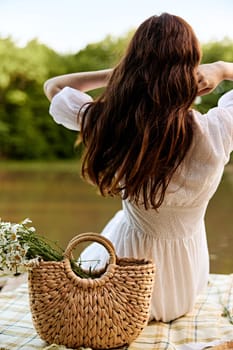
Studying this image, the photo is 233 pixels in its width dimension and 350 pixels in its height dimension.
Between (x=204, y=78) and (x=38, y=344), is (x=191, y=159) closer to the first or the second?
(x=204, y=78)

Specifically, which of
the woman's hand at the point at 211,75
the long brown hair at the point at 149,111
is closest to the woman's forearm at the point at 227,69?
the woman's hand at the point at 211,75

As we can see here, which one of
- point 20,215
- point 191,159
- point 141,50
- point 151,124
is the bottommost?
point 20,215

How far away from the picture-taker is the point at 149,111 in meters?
1.61

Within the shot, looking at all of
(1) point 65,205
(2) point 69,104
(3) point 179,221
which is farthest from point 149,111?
(1) point 65,205

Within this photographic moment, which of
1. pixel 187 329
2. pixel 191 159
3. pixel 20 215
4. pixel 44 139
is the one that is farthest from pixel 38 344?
pixel 44 139

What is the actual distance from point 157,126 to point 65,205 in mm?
2824

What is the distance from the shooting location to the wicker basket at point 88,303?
1.53 meters

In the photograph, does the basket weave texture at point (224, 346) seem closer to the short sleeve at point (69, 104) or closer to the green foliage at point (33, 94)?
the short sleeve at point (69, 104)

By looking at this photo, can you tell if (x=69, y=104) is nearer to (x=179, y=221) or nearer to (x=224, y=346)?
(x=179, y=221)

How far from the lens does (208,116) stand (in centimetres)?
164

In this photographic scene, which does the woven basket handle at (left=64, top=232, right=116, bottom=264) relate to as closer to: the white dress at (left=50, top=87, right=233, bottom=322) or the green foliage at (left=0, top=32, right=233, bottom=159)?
the white dress at (left=50, top=87, right=233, bottom=322)

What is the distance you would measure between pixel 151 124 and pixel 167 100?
2.9 inches

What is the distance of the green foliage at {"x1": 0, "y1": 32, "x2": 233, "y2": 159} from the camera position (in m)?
5.27

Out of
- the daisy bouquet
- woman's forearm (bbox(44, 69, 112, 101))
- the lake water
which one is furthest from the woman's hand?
the lake water
